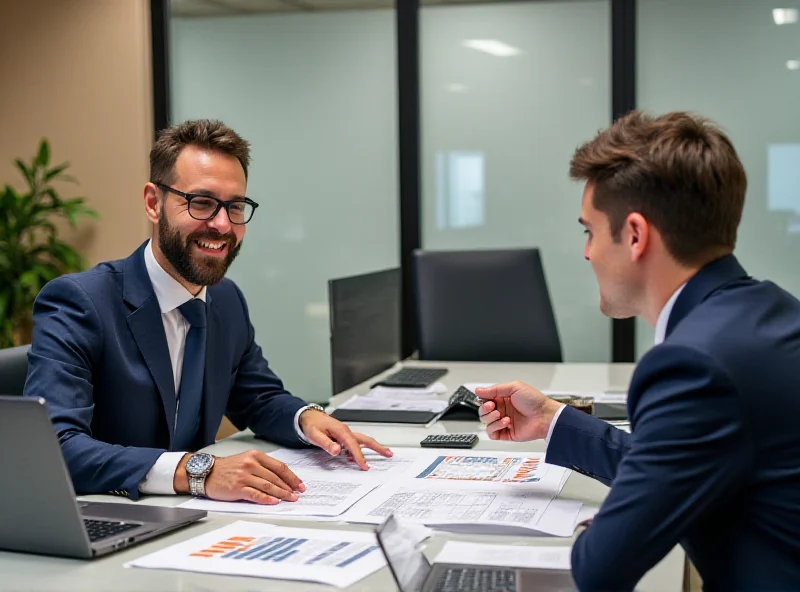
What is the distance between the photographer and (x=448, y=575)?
1.28 metres

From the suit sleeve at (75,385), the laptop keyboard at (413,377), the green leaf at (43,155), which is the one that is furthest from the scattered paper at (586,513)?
the green leaf at (43,155)

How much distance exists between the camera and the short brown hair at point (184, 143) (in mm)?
2111

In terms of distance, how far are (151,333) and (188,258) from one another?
0.18 metres

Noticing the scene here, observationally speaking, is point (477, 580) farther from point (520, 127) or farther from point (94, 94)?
point (94, 94)

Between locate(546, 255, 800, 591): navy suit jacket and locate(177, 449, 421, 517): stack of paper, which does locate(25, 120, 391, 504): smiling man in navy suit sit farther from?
locate(546, 255, 800, 591): navy suit jacket

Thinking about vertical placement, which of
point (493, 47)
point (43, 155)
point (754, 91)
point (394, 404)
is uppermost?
point (493, 47)

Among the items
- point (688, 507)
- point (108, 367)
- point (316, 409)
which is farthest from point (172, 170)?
point (688, 507)

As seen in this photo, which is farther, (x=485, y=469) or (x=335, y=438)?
(x=335, y=438)

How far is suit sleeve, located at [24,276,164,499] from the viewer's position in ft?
5.64

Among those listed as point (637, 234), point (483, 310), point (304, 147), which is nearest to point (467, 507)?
point (637, 234)

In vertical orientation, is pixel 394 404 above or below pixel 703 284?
below

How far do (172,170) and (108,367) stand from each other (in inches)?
18.1

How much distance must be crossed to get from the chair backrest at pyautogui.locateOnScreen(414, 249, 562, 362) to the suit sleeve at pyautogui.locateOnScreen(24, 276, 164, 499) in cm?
191

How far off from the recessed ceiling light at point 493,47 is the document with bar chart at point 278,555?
3.56 m
